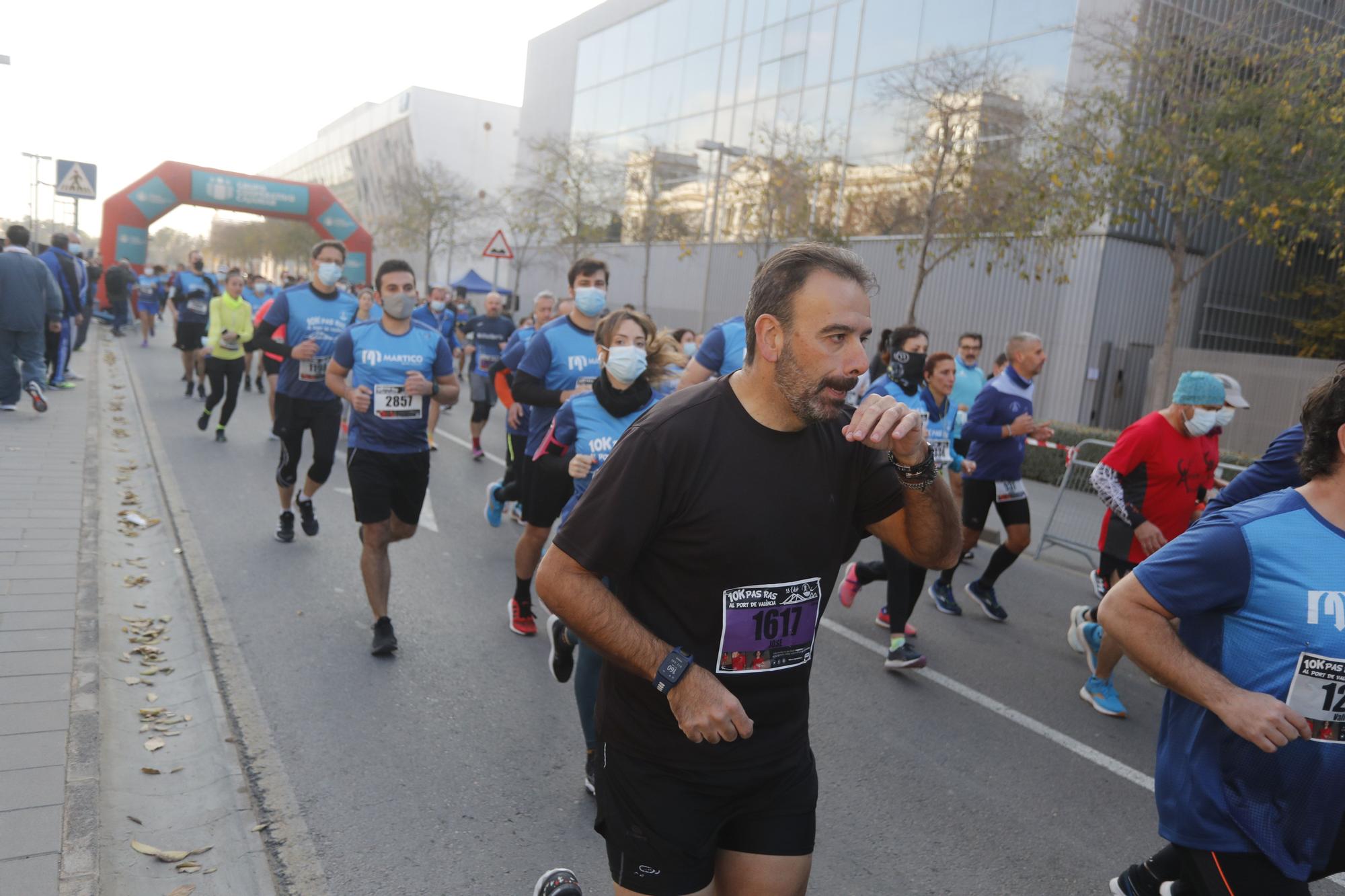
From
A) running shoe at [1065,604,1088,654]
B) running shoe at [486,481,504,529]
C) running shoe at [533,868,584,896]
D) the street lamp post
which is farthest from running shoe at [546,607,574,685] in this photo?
the street lamp post

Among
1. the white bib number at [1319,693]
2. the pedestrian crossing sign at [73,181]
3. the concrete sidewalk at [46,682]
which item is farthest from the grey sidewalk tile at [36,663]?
the pedestrian crossing sign at [73,181]

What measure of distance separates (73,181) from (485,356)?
11.5m

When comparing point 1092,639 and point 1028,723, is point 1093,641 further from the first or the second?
point 1028,723

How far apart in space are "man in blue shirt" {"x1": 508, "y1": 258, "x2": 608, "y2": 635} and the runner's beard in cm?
381

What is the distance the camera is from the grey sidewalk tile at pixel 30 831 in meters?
3.05

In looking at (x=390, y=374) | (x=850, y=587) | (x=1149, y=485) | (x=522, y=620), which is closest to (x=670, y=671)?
(x=390, y=374)

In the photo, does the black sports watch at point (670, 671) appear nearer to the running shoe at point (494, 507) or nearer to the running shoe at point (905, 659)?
the running shoe at point (905, 659)

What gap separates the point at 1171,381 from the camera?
64.1 feet

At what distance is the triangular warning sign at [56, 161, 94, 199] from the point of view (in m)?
18.7

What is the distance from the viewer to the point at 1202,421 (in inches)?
208

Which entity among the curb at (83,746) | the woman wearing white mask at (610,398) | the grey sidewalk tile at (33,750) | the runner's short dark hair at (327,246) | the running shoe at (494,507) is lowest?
the curb at (83,746)

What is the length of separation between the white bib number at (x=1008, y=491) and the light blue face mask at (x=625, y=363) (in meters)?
3.56

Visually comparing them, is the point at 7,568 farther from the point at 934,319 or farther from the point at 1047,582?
the point at 934,319

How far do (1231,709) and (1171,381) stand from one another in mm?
19495
